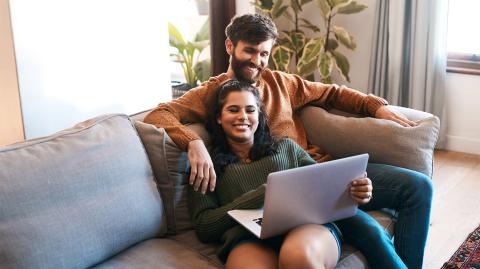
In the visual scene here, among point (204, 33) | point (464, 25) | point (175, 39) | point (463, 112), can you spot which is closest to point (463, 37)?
point (464, 25)

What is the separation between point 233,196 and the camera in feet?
5.43

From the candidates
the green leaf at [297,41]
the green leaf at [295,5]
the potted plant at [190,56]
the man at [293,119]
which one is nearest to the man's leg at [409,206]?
the man at [293,119]

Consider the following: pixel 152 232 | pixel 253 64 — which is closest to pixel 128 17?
pixel 253 64

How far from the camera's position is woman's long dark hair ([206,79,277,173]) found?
5.70ft

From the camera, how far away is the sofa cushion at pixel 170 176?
169cm

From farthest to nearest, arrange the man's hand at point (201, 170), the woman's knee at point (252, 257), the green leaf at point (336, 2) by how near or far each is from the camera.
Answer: the green leaf at point (336, 2) < the man's hand at point (201, 170) < the woman's knee at point (252, 257)

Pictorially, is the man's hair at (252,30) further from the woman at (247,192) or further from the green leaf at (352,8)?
the green leaf at (352,8)

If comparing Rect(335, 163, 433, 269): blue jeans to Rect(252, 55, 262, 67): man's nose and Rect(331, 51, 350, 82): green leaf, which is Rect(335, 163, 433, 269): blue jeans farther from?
Rect(331, 51, 350, 82): green leaf

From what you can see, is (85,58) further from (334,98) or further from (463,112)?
(463,112)

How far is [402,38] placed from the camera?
3.50m

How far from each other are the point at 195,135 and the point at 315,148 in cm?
57

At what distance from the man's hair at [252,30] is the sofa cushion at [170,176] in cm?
53

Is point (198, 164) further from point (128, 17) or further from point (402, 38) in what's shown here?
point (402, 38)

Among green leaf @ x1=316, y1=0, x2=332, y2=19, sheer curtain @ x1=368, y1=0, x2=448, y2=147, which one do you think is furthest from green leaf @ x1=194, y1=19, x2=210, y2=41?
sheer curtain @ x1=368, y1=0, x2=448, y2=147
